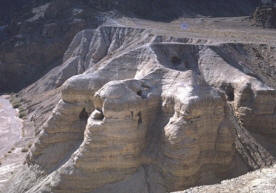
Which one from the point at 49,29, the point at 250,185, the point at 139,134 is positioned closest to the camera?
the point at 250,185

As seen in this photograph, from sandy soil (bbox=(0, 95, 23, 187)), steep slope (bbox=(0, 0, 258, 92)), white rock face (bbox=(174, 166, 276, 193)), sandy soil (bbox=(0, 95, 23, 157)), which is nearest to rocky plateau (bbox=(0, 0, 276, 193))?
white rock face (bbox=(174, 166, 276, 193))

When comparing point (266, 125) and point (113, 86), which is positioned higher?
point (113, 86)

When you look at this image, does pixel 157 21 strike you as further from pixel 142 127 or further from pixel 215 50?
pixel 142 127

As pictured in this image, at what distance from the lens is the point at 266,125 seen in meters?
26.0

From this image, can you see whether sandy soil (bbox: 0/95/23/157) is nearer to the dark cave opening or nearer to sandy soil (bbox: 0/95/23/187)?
sandy soil (bbox: 0/95/23/187)

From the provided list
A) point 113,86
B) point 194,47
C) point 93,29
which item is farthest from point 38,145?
point 93,29

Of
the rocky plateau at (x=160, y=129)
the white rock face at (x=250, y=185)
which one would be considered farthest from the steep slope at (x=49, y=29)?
the white rock face at (x=250, y=185)

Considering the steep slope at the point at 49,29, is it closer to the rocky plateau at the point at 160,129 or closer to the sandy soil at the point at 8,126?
the sandy soil at the point at 8,126

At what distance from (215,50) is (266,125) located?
853 centimetres

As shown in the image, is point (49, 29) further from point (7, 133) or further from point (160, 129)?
point (160, 129)

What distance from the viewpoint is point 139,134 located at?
66.5 feet

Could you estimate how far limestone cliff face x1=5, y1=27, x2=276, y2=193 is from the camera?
1931cm

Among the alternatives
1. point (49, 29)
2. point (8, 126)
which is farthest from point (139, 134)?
point (49, 29)

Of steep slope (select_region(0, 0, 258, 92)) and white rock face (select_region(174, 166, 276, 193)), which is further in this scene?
steep slope (select_region(0, 0, 258, 92))
